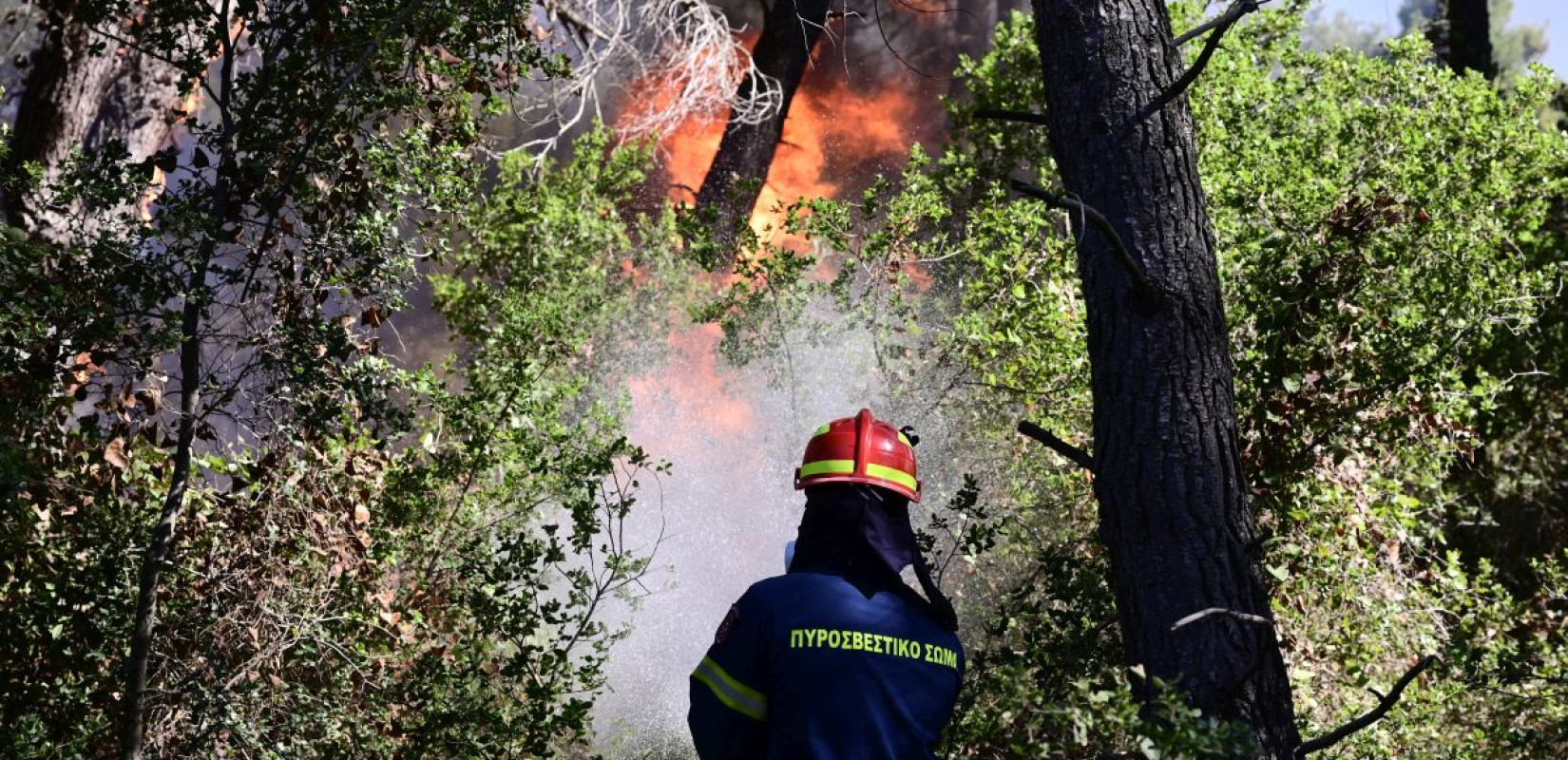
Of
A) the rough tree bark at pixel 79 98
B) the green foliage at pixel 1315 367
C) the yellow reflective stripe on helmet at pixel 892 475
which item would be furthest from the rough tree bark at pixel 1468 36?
the yellow reflective stripe on helmet at pixel 892 475

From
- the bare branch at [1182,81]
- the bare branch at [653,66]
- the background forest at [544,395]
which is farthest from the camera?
the bare branch at [653,66]

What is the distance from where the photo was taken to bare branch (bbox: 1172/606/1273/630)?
3.12m

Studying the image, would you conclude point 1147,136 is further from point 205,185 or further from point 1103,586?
point 205,185

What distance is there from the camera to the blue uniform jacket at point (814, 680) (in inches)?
127

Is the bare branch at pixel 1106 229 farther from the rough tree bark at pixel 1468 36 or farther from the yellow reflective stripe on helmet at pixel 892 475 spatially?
the rough tree bark at pixel 1468 36

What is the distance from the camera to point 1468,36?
14.2 metres

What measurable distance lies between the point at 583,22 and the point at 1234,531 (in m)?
10.7

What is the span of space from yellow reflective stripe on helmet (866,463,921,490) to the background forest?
361 mm

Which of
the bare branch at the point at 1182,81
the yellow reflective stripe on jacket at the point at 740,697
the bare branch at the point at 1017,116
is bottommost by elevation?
the yellow reflective stripe on jacket at the point at 740,697

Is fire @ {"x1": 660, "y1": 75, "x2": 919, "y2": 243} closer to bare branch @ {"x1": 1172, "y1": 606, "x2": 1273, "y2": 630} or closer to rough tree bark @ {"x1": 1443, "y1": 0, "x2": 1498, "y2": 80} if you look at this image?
rough tree bark @ {"x1": 1443, "y1": 0, "x2": 1498, "y2": 80}

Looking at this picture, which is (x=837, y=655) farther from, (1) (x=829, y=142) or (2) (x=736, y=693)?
(1) (x=829, y=142)

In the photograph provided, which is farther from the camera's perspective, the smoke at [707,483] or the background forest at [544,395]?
the smoke at [707,483]

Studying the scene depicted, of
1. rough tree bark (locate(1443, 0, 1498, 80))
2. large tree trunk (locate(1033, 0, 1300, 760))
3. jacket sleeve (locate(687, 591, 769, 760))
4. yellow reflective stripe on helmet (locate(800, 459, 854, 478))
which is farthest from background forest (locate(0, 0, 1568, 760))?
rough tree bark (locate(1443, 0, 1498, 80))

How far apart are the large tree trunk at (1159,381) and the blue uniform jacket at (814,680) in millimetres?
550
